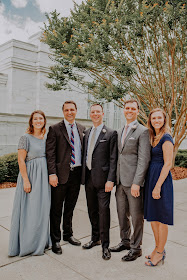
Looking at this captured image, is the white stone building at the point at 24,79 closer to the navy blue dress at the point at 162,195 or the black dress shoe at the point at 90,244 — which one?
the black dress shoe at the point at 90,244

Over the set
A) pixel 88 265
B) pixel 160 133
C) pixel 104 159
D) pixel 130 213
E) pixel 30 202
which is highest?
pixel 160 133

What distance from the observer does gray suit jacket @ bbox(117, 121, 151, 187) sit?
3.30 m

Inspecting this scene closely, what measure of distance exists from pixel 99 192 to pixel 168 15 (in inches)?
273

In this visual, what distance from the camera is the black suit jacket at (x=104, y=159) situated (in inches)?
141

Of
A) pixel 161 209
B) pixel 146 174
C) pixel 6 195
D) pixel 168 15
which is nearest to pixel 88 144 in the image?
pixel 146 174

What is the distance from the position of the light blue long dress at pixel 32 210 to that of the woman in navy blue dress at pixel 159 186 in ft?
4.72

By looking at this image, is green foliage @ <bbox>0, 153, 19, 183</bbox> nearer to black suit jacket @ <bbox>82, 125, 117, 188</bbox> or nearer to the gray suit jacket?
black suit jacket @ <bbox>82, 125, 117, 188</bbox>

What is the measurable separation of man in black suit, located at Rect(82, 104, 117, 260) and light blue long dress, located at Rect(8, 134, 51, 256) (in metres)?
0.64

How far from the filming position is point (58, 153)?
12.1ft

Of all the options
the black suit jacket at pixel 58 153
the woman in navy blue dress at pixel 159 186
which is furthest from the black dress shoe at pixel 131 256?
the black suit jacket at pixel 58 153

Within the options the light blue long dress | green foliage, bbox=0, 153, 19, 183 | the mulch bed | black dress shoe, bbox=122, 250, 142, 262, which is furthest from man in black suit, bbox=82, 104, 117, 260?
green foliage, bbox=0, 153, 19, 183

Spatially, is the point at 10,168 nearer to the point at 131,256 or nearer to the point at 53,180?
the point at 53,180

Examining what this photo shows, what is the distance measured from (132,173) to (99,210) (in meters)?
0.76

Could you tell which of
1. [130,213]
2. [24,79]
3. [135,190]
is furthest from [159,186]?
[24,79]
